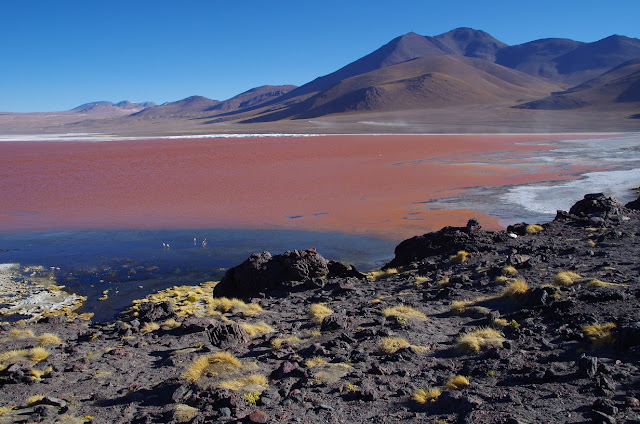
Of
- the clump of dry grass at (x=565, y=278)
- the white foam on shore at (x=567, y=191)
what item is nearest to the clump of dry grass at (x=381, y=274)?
the clump of dry grass at (x=565, y=278)

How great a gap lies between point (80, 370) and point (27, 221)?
14139 millimetres

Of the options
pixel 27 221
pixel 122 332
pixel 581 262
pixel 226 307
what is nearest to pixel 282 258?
pixel 226 307

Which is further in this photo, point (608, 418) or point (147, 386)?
point (147, 386)

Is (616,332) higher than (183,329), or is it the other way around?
(616,332)

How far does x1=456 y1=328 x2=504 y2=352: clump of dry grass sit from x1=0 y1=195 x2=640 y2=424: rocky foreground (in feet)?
0.08

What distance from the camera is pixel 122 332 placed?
24.3 feet

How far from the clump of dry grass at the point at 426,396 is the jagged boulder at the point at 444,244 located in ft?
19.8

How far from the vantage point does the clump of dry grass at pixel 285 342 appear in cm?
634

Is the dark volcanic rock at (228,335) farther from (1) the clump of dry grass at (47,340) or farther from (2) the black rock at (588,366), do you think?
(2) the black rock at (588,366)

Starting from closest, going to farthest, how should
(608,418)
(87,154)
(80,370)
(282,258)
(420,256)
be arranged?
(608,418)
(80,370)
(282,258)
(420,256)
(87,154)

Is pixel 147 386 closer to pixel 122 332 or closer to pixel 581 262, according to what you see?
pixel 122 332

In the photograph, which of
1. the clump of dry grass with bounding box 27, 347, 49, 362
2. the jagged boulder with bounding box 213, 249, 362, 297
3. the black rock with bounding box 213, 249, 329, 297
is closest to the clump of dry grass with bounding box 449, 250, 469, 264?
the jagged boulder with bounding box 213, 249, 362, 297

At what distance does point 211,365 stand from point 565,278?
5.39 m

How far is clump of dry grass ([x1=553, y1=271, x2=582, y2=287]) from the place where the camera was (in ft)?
24.9
